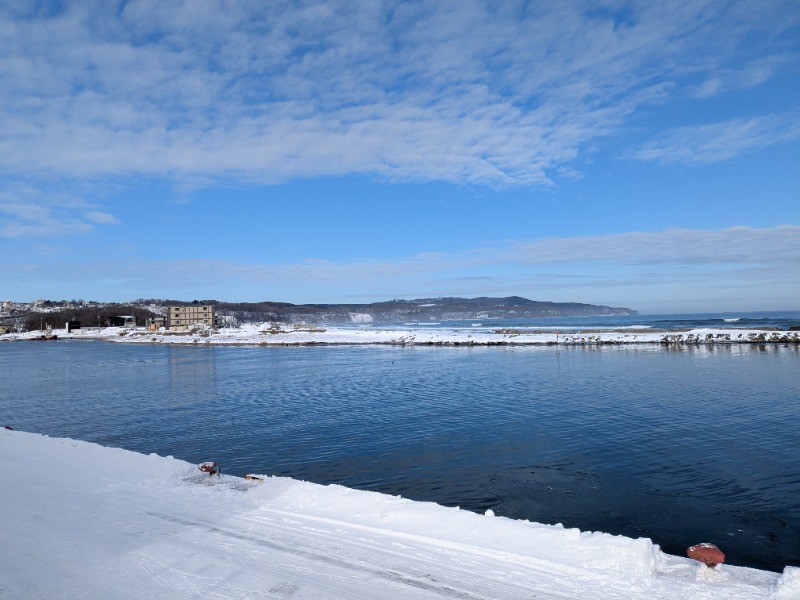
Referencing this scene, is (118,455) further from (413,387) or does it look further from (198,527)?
(413,387)

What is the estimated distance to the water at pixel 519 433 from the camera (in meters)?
9.26

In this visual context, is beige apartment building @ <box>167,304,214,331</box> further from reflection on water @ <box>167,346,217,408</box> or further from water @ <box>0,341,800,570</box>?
water @ <box>0,341,800,570</box>

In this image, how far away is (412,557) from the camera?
20.6 feet

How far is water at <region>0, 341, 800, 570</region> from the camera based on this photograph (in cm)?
926

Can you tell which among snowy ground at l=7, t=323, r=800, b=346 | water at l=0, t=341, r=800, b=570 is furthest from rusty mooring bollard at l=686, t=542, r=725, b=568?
snowy ground at l=7, t=323, r=800, b=346

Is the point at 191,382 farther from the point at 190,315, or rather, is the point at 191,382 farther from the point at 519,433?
the point at 190,315

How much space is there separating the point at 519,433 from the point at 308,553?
9728 mm

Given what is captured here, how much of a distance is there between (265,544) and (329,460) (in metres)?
6.21

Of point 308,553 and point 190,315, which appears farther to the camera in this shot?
point 190,315

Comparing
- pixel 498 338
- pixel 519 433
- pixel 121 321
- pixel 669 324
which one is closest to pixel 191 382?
pixel 519 433

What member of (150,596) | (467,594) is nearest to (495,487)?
(467,594)

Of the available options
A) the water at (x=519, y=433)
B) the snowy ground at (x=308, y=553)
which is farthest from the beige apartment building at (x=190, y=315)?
the snowy ground at (x=308, y=553)

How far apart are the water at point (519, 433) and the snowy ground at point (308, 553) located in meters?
2.18

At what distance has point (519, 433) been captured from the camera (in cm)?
1500
